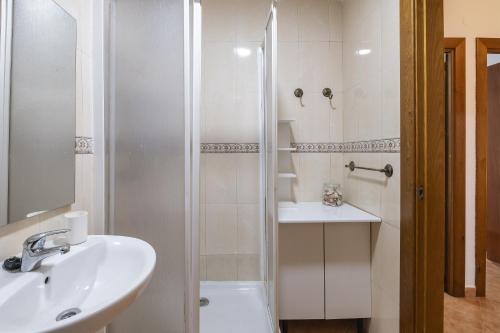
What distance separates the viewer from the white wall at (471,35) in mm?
1896

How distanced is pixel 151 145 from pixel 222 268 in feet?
4.24

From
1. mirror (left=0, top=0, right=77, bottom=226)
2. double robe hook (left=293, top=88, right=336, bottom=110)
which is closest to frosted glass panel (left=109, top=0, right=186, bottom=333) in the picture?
mirror (left=0, top=0, right=77, bottom=226)

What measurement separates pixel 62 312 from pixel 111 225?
45 cm

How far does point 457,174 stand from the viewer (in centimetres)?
189

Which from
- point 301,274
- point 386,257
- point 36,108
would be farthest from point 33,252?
point 386,257

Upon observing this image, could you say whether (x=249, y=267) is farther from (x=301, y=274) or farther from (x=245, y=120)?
(x=245, y=120)

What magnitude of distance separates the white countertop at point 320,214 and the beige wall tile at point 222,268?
2.02ft

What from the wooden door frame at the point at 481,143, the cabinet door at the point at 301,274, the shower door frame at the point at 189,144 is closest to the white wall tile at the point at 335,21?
the wooden door frame at the point at 481,143

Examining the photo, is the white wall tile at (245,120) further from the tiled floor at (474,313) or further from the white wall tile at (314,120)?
the tiled floor at (474,313)

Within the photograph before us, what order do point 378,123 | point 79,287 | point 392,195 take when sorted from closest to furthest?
point 79,287 → point 392,195 → point 378,123

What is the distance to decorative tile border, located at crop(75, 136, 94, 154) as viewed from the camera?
1.01 metres

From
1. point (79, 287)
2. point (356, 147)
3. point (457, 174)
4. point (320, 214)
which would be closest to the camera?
point (79, 287)

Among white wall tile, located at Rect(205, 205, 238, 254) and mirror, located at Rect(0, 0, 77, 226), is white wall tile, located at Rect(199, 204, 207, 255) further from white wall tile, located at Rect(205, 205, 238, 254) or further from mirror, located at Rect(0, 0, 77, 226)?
mirror, located at Rect(0, 0, 77, 226)

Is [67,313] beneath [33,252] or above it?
beneath
